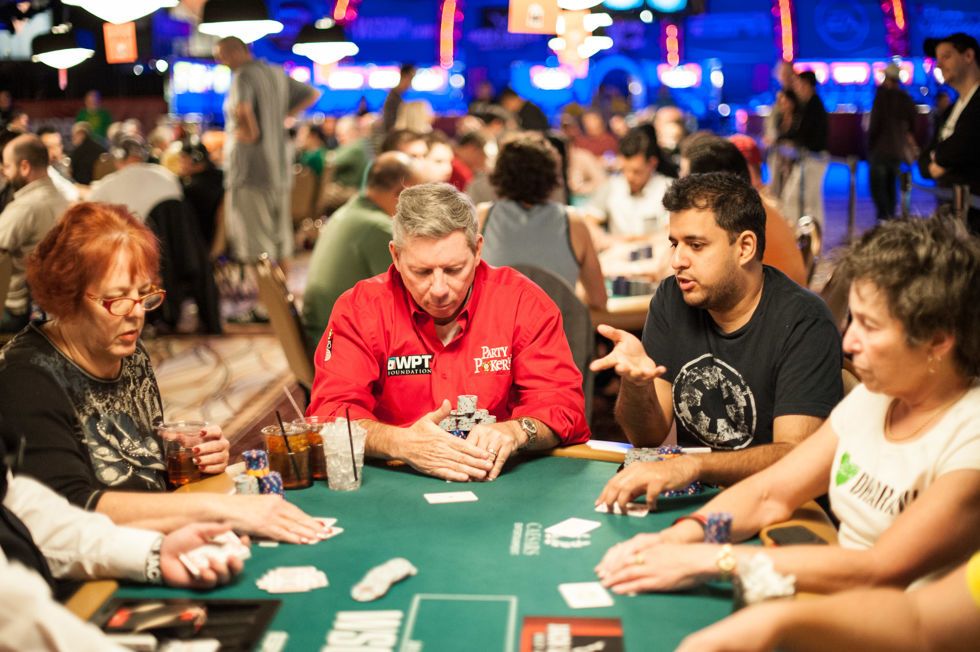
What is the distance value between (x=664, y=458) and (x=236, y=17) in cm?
538

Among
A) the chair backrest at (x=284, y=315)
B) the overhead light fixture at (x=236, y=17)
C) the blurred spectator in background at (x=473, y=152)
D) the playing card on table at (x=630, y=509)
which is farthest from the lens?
the blurred spectator in background at (x=473, y=152)

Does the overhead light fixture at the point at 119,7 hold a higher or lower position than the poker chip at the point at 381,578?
higher

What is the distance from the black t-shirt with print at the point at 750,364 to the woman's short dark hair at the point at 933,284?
2.52 ft

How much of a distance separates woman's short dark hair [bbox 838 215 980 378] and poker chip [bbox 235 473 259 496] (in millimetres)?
1336

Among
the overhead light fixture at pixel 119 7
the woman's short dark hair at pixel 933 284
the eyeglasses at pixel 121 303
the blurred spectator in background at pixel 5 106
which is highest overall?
the overhead light fixture at pixel 119 7

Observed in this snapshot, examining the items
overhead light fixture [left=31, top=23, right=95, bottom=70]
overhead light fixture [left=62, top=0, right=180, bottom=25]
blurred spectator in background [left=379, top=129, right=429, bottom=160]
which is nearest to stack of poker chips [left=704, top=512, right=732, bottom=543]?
overhead light fixture [left=62, top=0, right=180, bottom=25]

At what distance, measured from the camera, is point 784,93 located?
1154cm

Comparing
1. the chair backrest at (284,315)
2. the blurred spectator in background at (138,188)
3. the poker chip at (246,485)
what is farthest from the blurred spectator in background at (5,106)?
the poker chip at (246,485)

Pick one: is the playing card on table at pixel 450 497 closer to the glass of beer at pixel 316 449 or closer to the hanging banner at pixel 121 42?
the glass of beer at pixel 316 449

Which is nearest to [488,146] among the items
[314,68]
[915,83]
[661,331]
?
[661,331]

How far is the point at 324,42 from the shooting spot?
1112cm

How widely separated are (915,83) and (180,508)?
19059mm

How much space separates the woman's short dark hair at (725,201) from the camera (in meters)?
2.72

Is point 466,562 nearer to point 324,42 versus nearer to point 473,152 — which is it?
point 473,152
